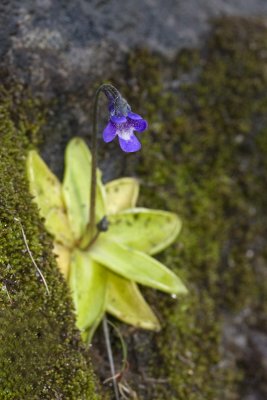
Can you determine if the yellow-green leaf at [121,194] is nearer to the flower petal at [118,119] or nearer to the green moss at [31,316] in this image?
the green moss at [31,316]

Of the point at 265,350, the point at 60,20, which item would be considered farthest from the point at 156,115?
the point at 265,350

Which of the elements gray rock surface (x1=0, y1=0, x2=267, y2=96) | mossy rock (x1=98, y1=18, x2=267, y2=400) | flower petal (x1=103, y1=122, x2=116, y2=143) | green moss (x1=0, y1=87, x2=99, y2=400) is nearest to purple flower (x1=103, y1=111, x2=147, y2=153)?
flower petal (x1=103, y1=122, x2=116, y2=143)

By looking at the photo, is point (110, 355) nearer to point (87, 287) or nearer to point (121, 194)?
point (87, 287)

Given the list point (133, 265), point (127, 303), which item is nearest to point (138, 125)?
point (133, 265)

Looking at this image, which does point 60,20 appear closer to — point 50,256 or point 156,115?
point 156,115

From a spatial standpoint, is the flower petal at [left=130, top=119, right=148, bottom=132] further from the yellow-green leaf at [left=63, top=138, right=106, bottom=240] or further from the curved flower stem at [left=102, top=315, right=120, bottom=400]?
the curved flower stem at [left=102, top=315, right=120, bottom=400]

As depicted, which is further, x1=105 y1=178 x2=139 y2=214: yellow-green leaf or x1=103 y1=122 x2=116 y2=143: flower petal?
x1=105 y1=178 x2=139 y2=214: yellow-green leaf

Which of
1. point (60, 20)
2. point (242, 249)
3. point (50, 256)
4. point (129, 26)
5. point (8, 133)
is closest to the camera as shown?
point (50, 256)
